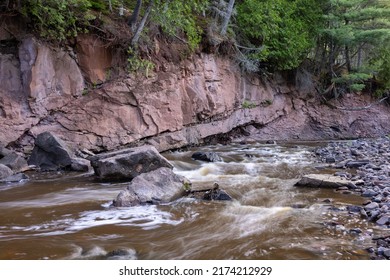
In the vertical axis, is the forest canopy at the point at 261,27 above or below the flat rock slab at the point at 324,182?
above

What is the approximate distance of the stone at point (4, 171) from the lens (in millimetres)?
7950

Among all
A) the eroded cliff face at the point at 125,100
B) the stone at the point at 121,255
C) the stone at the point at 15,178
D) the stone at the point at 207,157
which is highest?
the eroded cliff face at the point at 125,100

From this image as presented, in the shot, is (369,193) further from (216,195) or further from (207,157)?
(207,157)

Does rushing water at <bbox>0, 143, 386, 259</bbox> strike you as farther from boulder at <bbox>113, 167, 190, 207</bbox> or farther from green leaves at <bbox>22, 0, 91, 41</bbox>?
green leaves at <bbox>22, 0, 91, 41</bbox>

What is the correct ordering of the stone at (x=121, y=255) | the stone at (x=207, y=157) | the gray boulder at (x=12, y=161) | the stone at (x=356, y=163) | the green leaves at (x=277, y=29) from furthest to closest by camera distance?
the green leaves at (x=277, y=29), the stone at (x=207, y=157), the stone at (x=356, y=163), the gray boulder at (x=12, y=161), the stone at (x=121, y=255)

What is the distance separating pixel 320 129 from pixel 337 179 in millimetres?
13681

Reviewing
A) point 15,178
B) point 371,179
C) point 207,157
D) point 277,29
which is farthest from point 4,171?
point 277,29

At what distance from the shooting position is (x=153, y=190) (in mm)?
6367

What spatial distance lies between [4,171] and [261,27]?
1304 cm

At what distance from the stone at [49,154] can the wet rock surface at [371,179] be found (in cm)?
676

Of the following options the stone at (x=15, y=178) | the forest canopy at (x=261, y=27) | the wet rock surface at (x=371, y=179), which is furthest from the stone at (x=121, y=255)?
the forest canopy at (x=261, y=27)

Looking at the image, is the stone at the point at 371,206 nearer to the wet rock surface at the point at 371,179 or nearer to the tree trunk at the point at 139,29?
the wet rock surface at the point at 371,179

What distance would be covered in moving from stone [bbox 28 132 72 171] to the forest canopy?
3188 mm

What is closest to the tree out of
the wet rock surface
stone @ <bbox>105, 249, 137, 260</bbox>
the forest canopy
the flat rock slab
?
the forest canopy
